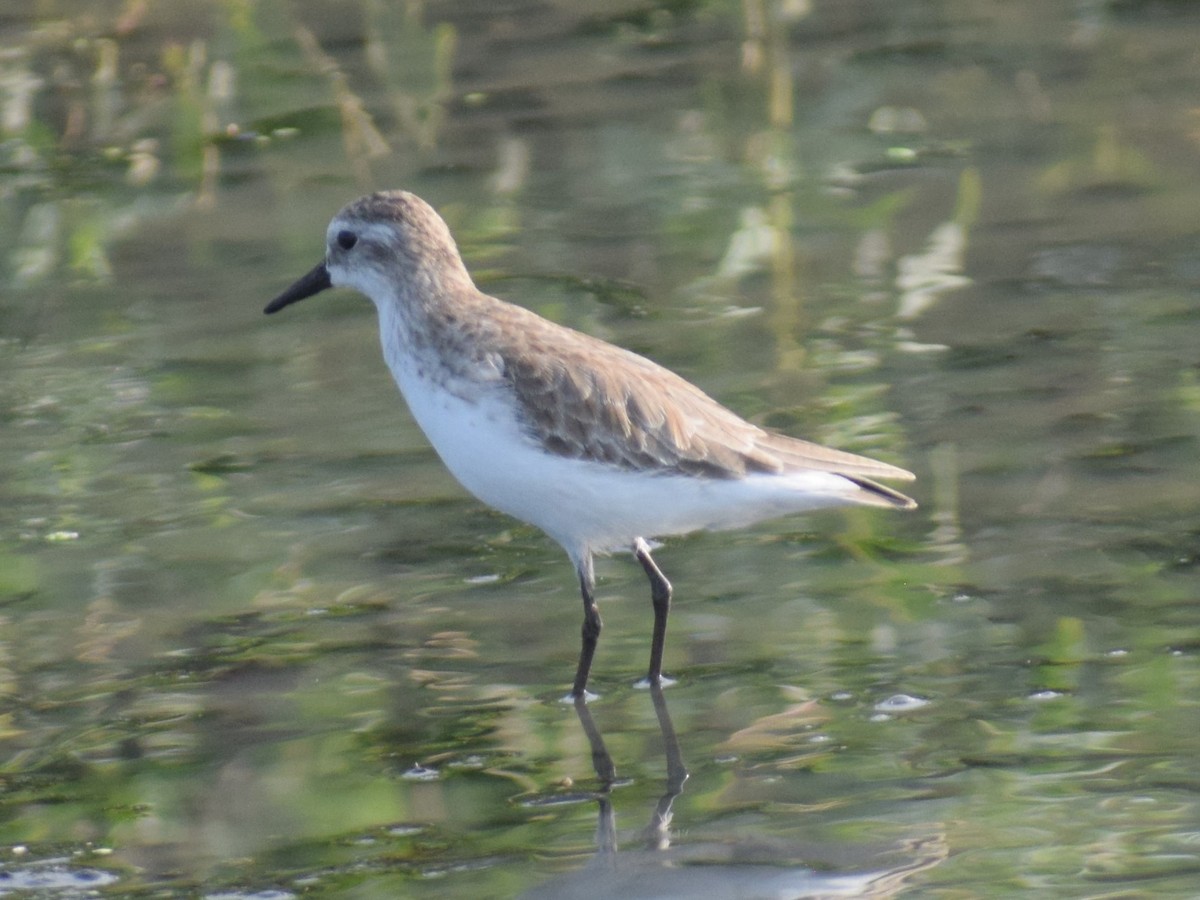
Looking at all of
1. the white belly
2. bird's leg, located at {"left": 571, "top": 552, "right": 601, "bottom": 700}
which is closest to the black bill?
the white belly

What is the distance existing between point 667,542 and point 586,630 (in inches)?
46.3

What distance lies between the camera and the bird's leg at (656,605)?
20.3 feet

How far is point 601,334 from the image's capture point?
917cm

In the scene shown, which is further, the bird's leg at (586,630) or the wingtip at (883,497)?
the bird's leg at (586,630)

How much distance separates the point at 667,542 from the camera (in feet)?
24.1

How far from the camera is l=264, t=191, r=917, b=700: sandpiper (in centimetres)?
600

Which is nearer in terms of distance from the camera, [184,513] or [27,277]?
[184,513]

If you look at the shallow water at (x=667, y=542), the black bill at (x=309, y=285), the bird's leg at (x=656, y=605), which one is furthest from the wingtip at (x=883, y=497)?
the black bill at (x=309, y=285)

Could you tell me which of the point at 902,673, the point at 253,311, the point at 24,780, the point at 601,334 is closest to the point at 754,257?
the point at 601,334

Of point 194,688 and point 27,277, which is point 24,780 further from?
point 27,277

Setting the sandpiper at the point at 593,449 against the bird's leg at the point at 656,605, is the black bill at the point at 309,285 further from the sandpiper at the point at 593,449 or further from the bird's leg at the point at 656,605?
the bird's leg at the point at 656,605

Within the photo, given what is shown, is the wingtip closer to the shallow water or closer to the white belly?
the white belly

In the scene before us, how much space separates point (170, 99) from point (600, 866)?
8.74 metres

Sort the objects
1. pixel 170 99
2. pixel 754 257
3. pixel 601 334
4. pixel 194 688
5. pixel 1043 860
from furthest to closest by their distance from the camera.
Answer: pixel 170 99, pixel 754 257, pixel 601 334, pixel 194 688, pixel 1043 860
